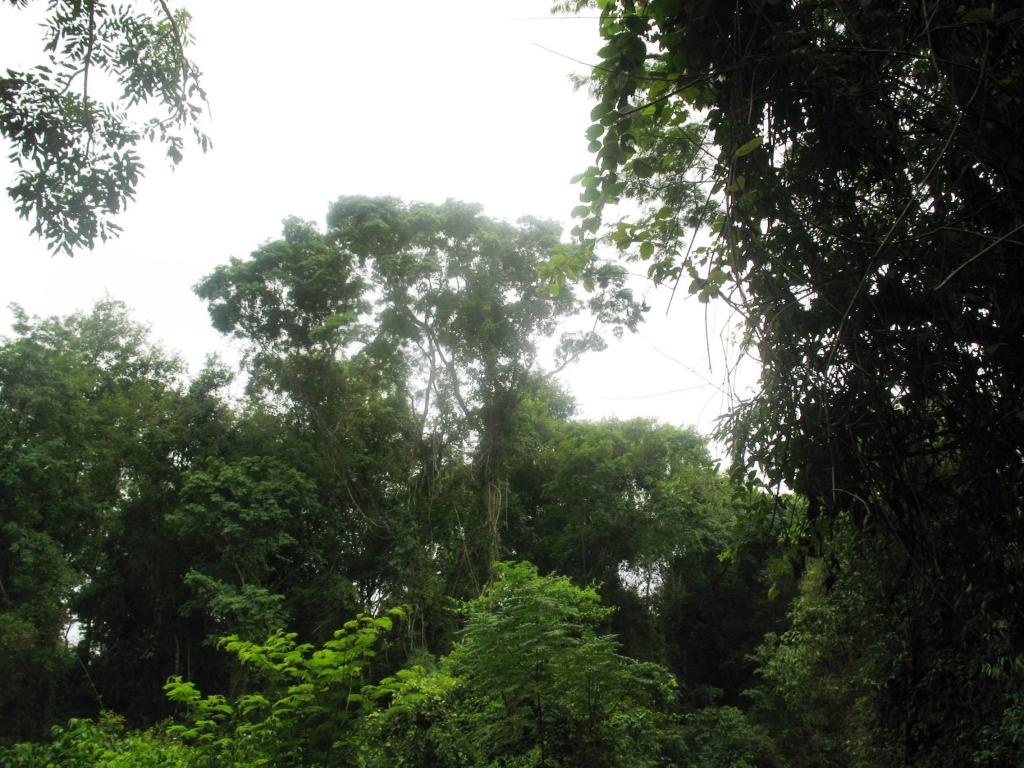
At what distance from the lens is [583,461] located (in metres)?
13.8

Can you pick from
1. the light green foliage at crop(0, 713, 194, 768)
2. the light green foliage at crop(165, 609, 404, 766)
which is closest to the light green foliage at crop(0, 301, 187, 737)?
the light green foliage at crop(0, 713, 194, 768)

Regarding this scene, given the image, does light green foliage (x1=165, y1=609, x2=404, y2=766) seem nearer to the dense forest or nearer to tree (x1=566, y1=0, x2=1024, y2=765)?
the dense forest

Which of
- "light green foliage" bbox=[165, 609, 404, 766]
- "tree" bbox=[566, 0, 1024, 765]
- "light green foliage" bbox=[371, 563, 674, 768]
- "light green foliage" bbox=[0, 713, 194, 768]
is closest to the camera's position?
"tree" bbox=[566, 0, 1024, 765]

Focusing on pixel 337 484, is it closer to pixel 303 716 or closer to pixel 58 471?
pixel 58 471

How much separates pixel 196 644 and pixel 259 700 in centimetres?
1253

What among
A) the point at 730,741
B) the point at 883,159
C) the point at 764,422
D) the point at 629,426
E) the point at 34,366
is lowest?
the point at 730,741

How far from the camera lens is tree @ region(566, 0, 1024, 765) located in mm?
1243

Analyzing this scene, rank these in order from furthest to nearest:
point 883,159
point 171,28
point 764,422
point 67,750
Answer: point 67,750 < point 171,28 < point 764,422 < point 883,159

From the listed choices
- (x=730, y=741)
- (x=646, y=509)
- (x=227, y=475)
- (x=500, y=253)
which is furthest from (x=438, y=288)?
(x=730, y=741)

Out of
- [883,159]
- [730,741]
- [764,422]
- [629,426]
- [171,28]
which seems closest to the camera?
[883,159]

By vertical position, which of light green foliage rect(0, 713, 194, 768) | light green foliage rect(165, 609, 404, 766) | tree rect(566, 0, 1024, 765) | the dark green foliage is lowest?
light green foliage rect(0, 713, 194, 768)

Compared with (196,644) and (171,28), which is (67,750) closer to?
(171,28)

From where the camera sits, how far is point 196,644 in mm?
14102

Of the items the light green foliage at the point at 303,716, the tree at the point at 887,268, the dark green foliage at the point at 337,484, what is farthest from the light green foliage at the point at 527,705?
the dark green foliage at the point at 337,484
